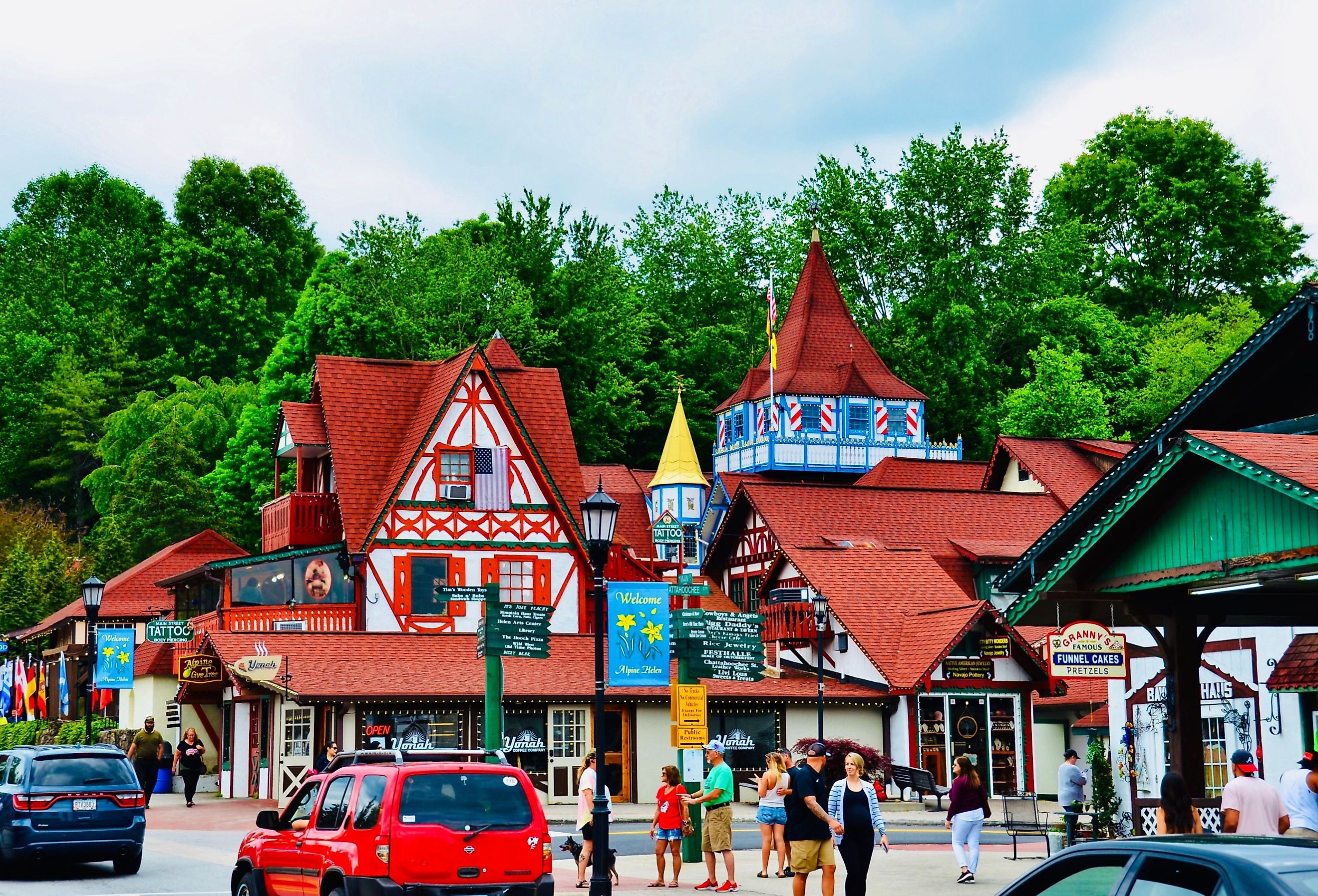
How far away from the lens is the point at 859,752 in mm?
33031

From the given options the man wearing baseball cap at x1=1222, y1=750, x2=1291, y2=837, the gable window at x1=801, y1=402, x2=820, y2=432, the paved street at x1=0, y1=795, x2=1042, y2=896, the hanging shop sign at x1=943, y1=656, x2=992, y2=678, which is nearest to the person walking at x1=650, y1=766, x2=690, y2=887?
the paved street at x1=0, y1=795, x2=1042, y2=896

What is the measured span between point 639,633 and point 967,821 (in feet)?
15.5

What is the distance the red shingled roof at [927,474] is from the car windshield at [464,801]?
155ft

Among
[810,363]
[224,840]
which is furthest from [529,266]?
[224,840]

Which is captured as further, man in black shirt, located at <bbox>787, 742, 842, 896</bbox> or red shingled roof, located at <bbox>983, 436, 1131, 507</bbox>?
red shingled roof, located at <bbox>983, 436, 1131, 507</bbox>

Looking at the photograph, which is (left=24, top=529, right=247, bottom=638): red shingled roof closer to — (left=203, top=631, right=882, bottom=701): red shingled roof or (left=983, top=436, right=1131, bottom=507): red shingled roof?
(left=203, top=631, right=882, bottom=701): red shingled roof

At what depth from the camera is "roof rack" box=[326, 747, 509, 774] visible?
1585cm

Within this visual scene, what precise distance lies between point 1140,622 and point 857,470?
57180 millimetres

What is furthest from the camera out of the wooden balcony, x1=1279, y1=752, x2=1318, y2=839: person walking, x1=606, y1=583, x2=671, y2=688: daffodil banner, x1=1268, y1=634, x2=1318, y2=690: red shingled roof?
the wooden balcony

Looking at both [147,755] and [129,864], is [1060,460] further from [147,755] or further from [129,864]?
[129,864]

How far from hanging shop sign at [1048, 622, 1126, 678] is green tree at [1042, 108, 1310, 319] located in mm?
57340

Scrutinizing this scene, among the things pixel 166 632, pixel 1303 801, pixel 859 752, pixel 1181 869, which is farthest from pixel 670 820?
pixel 166 632

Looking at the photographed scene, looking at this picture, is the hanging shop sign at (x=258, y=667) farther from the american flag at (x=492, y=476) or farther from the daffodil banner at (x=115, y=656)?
the american flag at (x=492, y=476)

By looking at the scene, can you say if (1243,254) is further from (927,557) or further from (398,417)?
(398,417)
